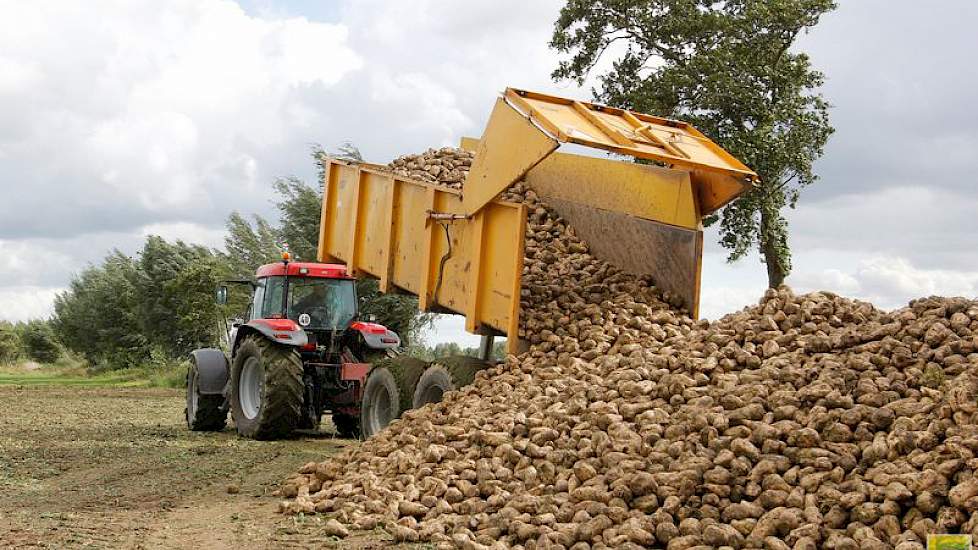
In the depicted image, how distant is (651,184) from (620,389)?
8.75ft

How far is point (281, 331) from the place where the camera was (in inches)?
415

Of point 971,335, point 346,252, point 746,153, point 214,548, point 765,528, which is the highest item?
point 746,153

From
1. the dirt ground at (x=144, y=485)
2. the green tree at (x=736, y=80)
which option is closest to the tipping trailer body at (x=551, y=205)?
the dirt ground at (x=144, y=485)

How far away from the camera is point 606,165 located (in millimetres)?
9438

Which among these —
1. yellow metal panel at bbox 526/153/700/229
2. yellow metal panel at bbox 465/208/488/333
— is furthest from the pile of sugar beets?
yellow metal panel at bbox 526/153/700/229

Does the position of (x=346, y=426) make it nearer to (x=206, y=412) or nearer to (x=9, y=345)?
(x=206, y=412)

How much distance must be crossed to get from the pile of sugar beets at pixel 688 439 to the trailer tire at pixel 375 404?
1443mm

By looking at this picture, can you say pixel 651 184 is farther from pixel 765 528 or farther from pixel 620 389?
pixel 765 528

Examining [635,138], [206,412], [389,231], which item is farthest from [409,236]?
[206,412]

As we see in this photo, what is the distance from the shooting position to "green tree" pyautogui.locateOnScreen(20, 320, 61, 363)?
35438mm

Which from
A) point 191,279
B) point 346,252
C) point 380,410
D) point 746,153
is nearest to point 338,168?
point 346,252

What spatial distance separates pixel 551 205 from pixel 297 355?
2.96 metres

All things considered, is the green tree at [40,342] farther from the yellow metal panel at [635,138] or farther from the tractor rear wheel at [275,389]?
the yellow metal panel at [635,138]

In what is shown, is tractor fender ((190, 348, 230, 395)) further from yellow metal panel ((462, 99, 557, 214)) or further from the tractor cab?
yellow metal panel ((462, 99, 557, 214))
